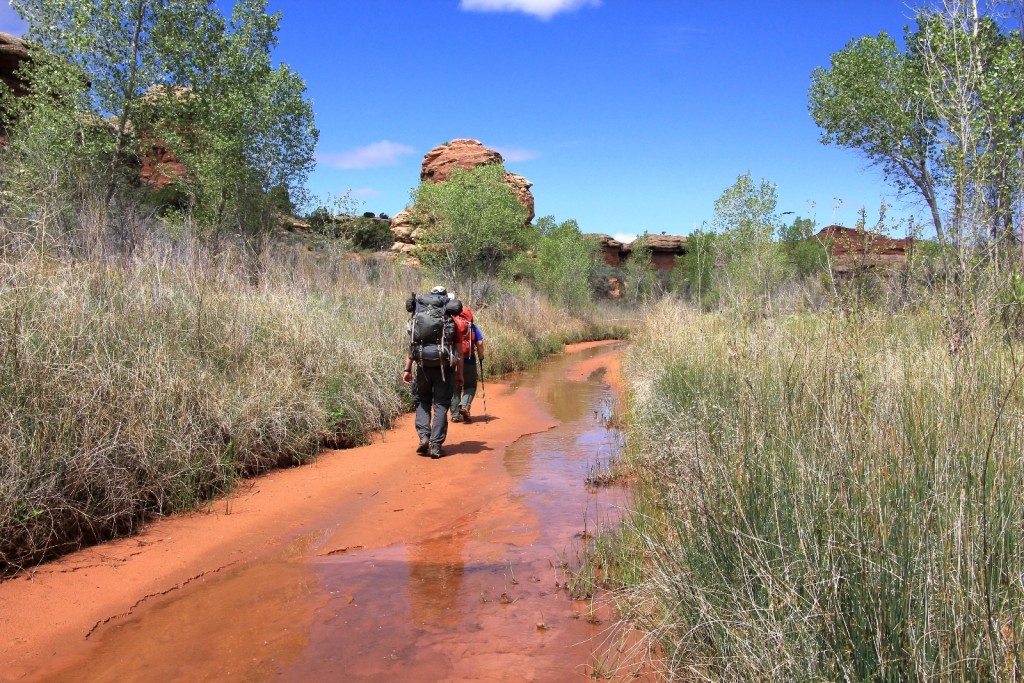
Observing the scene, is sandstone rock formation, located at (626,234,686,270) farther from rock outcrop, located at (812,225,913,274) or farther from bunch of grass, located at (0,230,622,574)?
rock outcrop, located at (812,225,913,274)

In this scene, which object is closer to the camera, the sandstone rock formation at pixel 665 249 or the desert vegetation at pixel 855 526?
the desert vegetation at pixel 855 526

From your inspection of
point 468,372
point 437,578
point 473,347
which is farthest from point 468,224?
point 437,578

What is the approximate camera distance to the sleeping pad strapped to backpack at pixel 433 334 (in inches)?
316

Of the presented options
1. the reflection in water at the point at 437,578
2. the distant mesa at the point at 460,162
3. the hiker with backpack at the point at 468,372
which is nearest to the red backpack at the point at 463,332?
the hiker with backpack at the point at 468,372

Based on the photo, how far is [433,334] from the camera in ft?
26.5

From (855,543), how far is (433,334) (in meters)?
6.20

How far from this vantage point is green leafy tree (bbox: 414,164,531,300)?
25.8 m

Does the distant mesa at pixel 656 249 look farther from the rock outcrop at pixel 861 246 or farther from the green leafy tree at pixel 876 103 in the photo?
the rock outcrop at pixel 861 246

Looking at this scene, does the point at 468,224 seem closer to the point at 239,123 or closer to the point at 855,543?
the point at 239,123

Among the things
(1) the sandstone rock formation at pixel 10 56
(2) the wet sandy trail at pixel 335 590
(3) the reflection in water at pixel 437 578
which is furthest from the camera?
(1) the sandstone rock formation at pixel 10 56

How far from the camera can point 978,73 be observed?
579 cm

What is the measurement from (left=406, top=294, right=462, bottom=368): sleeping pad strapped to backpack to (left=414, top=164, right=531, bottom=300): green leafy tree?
1524 centimetres

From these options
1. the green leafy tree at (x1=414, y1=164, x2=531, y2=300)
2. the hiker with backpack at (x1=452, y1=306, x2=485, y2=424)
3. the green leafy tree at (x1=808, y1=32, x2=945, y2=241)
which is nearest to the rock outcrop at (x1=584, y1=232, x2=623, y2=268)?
the green leafy tree at (x1=414, y1=164, x2=531, y2=300)

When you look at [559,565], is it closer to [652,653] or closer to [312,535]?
[652,653]
